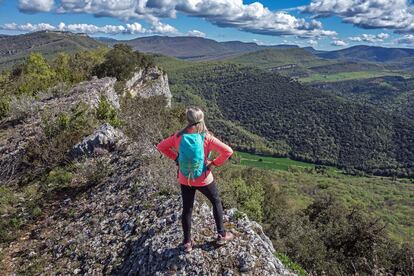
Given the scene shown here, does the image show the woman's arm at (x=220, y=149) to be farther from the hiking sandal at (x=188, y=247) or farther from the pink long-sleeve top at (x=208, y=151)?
the hiking sandal at (x=188, y=247)

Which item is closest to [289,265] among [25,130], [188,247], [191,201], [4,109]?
[188,247]

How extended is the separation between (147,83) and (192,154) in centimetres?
5092

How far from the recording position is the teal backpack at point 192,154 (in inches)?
267

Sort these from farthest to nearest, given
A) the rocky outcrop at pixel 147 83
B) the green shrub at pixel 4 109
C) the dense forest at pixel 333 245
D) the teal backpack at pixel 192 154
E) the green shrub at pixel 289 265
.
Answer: the rocky outcrop at pixel 147 83 → the green shrub at pixel 4 109 → the dense forest at pixel 333 245 → the green shrub at pixel 289 265 → the teal backpack at pixel 192 154

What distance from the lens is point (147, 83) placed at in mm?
56188

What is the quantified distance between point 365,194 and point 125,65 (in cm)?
10574

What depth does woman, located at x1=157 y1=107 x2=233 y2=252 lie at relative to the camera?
6785 mm

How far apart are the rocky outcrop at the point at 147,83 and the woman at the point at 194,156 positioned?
38393 mm

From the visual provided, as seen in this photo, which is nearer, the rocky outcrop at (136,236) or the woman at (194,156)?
the woman at (194,156)

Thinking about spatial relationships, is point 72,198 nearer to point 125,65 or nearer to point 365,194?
point 125,65

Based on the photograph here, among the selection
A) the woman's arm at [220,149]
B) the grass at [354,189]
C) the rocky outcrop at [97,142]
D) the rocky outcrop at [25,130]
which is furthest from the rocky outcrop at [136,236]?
the grass at [354,189]

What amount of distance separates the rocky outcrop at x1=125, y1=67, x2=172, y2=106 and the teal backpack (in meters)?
38.5

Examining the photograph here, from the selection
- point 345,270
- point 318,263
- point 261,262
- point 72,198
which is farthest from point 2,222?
point 345,270

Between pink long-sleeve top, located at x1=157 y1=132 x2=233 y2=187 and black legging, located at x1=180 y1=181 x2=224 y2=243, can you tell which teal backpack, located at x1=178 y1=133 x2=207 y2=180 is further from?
black legging, located at x1=180 y1=181 x2=224 y2=243
